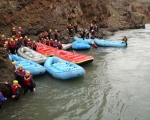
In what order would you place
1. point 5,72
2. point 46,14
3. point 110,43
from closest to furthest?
point 5,72, point 110,43, point 46,14

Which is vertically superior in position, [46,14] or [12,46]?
[46,14]

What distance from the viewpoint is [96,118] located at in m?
9.38

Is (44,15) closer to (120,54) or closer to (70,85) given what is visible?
(120,54)

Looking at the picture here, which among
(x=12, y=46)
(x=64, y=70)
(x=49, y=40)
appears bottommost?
(x=64, y=70)

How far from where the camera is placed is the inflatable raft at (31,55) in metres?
15.7

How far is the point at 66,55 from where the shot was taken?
54.7 ft

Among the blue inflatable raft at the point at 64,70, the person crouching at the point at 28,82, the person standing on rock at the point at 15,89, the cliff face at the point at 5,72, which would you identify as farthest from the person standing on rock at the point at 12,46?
the person standing on rock at the point at 15,89

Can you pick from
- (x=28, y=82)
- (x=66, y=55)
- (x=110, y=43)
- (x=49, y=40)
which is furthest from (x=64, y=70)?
(x=110, y=43)

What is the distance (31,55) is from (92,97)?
6.81 m

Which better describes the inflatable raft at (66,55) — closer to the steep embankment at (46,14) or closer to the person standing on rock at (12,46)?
the person standing on rock at (12,46)

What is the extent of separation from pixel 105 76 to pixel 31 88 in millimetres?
4872

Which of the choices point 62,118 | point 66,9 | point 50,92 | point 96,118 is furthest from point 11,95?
point 66,9

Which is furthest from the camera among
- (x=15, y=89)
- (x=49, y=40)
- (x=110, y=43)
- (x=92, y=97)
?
(x=110, y=43)

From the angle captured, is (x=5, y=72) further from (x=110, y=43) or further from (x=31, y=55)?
(x=110, y=43)
